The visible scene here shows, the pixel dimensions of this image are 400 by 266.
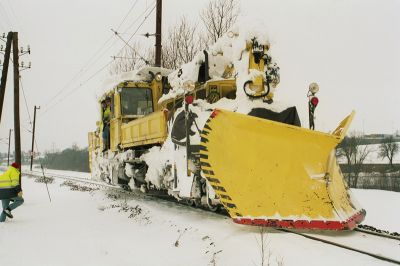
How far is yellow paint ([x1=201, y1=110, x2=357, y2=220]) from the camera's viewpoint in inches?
213

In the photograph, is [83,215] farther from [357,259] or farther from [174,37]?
[174,37]

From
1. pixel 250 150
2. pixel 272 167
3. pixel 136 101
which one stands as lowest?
pixel 272 167

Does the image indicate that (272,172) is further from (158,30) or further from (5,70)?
(5,70)

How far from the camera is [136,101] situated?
11336mm

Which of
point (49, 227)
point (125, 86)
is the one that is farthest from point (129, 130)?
point (49, 227)

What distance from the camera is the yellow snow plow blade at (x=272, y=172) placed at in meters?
5.37

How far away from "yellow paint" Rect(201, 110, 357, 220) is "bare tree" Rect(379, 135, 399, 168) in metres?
28.7

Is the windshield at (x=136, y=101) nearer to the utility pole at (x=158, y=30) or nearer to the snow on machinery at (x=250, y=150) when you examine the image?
the snow on machinery at (x=250, y=150)

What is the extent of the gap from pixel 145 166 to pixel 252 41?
4.52 m

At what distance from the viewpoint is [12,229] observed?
322 inches

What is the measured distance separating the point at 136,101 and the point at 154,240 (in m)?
5.88

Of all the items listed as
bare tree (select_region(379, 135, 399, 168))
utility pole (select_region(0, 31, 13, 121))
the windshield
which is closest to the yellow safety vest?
the windshield

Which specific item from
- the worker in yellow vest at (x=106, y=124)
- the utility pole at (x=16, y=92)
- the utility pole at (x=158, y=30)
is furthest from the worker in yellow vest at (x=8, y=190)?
the utility pole at (x=158, y=30)

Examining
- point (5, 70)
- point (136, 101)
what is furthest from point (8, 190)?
point (5, 70)
